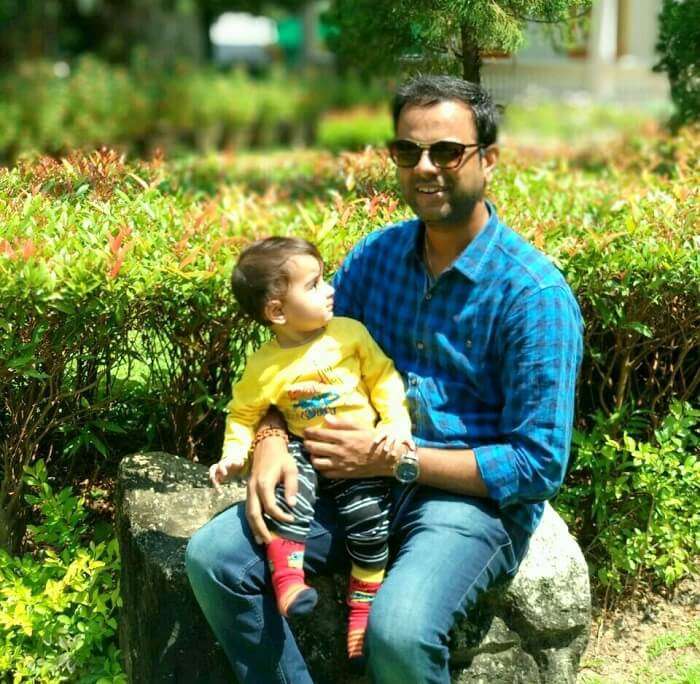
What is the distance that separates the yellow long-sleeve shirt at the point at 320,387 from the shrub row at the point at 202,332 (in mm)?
539

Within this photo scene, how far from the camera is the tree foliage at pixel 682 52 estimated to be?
6062mm

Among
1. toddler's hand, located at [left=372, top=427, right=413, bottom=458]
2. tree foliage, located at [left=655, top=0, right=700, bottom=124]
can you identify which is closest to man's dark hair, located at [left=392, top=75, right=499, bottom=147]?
toddler's hand, located at [left=372, top=427, right=413, bottom=458]

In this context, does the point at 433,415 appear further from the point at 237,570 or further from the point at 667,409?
the point at 667,409

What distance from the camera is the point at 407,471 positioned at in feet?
10.1

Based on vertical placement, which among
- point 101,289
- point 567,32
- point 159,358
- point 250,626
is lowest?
point 250,626

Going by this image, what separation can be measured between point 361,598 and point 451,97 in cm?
138

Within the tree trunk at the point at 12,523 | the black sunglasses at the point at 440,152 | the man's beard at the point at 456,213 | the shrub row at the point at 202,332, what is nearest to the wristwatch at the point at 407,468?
the man's beard at the point at 456,213

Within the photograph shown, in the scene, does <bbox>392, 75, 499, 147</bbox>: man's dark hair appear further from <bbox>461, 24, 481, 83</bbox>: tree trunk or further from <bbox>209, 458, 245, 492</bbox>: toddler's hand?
<bbox>461, 24, 481, 83</bbox>: tree trunk

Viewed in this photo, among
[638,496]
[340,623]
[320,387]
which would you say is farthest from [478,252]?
[638,496]

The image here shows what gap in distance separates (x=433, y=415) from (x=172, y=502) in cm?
92

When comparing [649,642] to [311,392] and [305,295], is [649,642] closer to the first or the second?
[311,392]

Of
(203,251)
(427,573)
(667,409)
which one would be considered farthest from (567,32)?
(427,573)

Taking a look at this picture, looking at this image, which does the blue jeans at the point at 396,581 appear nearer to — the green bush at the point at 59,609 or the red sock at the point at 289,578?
the red sock at the point at 289,578

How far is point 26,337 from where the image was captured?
3547 millimetres
